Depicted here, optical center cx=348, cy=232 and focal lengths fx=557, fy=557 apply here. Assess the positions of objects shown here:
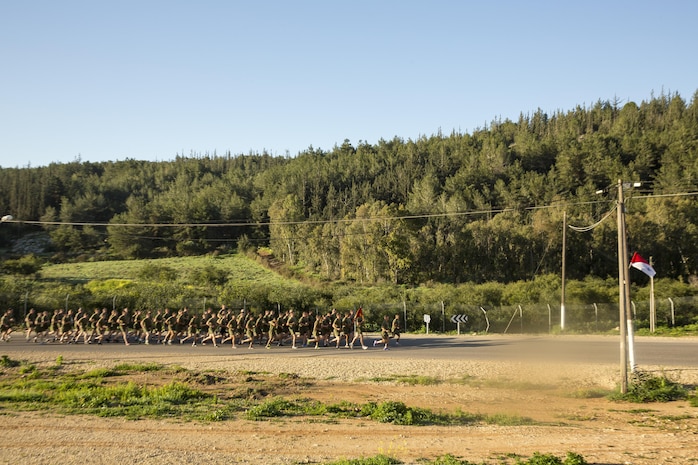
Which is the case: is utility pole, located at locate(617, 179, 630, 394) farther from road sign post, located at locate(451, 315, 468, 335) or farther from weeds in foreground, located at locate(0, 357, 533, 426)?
road sign post, located at locate(451, 315, 468, 335)

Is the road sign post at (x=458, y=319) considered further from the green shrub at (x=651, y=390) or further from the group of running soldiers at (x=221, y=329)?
the green shrub at (x=651, y=390)

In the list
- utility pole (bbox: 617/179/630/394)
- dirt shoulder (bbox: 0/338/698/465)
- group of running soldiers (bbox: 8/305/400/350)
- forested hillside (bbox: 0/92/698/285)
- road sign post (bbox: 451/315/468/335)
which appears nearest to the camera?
dirt shoulder (bbox: 0/338/698/465)

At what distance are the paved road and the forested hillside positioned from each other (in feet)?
27.0

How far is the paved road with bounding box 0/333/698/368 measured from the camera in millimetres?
21922

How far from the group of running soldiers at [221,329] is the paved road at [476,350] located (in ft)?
2.57

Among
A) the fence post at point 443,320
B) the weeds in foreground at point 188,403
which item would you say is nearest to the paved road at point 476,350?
the fence post at point 443,320

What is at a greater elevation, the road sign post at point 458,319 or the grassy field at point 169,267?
the grassy field at point 169,267

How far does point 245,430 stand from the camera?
13.5 metres

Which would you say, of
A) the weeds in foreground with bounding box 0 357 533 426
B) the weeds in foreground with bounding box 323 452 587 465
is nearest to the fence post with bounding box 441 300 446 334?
the weeds in foreground with bounding box 0 357 533 426

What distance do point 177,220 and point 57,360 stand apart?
304 feet

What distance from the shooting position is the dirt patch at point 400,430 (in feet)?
37.7

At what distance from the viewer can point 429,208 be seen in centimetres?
9450

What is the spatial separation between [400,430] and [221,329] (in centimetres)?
1905

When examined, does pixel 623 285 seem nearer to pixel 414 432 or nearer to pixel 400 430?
pixel 414 432
